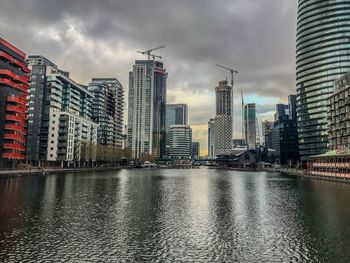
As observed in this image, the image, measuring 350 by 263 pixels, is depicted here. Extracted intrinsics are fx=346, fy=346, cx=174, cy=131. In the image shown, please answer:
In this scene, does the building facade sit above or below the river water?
above

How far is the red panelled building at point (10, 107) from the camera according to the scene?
497 ft

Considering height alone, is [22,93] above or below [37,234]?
above

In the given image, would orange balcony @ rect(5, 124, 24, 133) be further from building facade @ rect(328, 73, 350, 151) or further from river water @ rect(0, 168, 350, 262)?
building facade @ rect(328, 73, 350, 151)

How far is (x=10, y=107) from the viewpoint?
155m

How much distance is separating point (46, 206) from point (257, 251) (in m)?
39.1

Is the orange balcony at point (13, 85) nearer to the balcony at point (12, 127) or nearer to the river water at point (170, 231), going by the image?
the balcony at point (12, 127)

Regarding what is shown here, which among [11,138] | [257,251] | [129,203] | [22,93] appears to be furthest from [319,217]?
[22,93]

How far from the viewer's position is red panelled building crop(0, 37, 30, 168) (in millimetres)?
151625

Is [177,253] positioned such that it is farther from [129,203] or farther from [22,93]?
[22,93]

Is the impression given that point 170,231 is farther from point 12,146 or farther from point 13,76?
point 13,76

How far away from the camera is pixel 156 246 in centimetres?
3478

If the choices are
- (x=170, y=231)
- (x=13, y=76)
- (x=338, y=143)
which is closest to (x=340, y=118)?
(x=338, y=143)

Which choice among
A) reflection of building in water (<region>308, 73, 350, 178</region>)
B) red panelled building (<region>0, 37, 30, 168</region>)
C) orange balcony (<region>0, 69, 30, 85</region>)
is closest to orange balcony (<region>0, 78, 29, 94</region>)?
red panelled building (<region>0, 37, 30, 168</region>)

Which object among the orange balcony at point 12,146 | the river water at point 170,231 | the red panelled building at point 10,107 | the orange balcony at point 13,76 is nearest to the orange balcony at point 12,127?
the red panelled building at point 10,107
